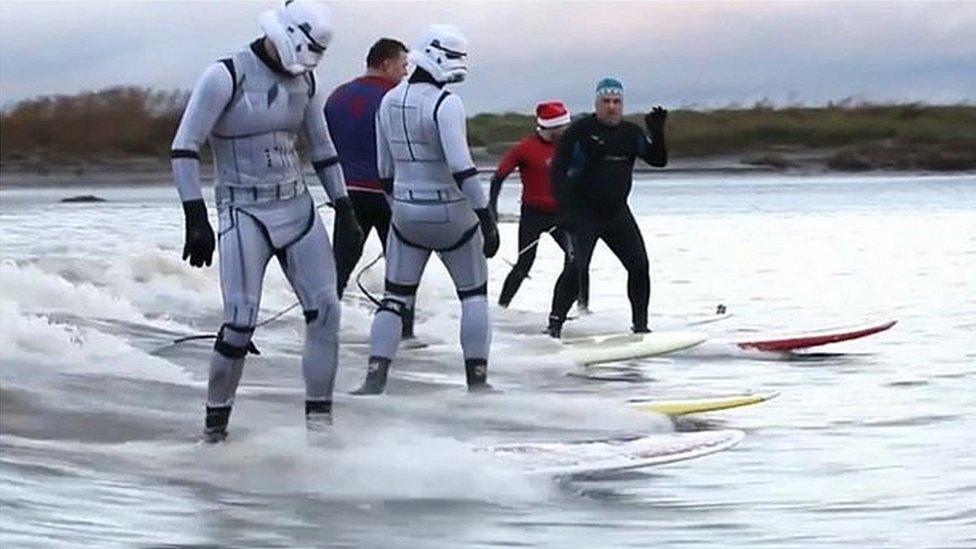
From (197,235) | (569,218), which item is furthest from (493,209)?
(197,235)

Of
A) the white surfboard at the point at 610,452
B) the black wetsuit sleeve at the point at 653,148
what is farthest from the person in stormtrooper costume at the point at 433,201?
the black wetsuit sleeve at the point at 653,148

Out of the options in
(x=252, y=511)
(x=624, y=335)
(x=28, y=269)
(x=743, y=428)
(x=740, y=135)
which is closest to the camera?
(x=252, y=511)

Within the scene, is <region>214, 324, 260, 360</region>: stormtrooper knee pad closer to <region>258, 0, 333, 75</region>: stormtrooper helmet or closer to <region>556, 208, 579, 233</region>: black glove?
<region>258, 0, 333, 75</region>: stormtrooper helmet

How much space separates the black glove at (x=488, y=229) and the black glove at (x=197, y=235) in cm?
171

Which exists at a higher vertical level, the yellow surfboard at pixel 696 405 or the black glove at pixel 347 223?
the black glove at pixel 347 223

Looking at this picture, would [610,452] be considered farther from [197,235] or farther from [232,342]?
[197,235]

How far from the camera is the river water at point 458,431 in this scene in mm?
7645

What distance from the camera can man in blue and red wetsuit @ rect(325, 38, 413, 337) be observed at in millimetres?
12422

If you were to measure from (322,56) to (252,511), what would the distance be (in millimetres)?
1877

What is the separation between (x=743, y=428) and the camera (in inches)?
394

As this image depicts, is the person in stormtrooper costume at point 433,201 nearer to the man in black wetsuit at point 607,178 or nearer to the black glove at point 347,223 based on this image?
the black glove at point 347,223

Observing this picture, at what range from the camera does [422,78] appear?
33.3ft

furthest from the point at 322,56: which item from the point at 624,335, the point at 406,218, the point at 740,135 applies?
the point at 740,135

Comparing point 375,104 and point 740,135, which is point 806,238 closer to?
point 375,104
